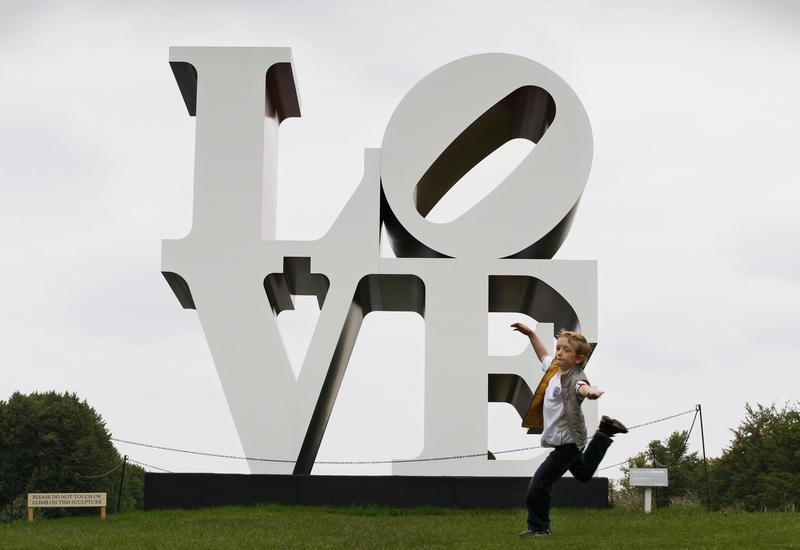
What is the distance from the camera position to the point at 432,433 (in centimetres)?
1638

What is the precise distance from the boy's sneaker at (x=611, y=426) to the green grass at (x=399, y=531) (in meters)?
0.90

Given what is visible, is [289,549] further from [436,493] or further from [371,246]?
[371,246]

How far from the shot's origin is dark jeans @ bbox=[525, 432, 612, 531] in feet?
29.9

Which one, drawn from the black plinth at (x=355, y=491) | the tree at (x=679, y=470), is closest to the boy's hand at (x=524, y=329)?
the black plinth at (x=355, y=491)

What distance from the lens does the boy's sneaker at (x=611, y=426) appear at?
850 centimetres

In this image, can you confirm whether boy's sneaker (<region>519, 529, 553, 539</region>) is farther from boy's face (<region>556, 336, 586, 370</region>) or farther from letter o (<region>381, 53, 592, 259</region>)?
letter o (<region>381, 53, 592, 259</region>)

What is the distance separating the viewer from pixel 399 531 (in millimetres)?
10391

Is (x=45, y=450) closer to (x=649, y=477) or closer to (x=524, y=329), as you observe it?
(x=649, y=477)

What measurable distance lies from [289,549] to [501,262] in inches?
358

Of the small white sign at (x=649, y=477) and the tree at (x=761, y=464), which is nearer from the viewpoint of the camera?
the small white sign at (x=649, y=477)

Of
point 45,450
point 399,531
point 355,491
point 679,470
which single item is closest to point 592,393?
point 399,531

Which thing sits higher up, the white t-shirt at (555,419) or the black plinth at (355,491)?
the white t-shirt at (555,419)

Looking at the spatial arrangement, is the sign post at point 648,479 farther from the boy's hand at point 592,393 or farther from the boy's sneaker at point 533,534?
the boy's hand at point 592,393

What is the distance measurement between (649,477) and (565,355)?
6.18 m
